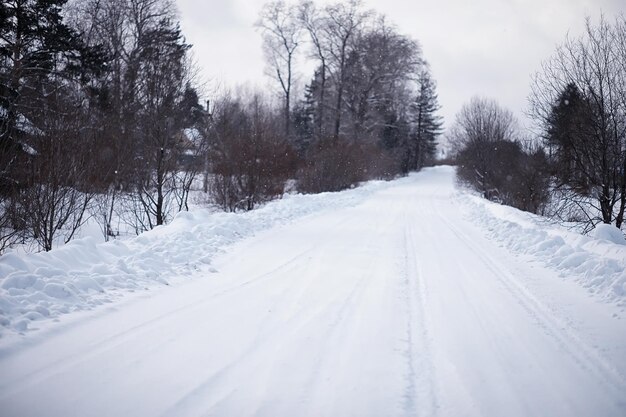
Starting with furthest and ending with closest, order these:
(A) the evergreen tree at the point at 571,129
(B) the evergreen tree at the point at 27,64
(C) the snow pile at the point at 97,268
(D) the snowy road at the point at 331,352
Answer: (A) the evergreen tree at the point at 571,129 → (B) the evergreen tree at the point at 27,64 → (C) the snow pile at the point at 97,268 → (D) the snowy road at the point at 331,352

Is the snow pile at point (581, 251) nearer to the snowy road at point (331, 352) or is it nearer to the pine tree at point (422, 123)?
the snowy road at point (331, 352)

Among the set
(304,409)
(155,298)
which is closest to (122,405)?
(304,409)

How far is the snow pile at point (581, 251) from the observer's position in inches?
229

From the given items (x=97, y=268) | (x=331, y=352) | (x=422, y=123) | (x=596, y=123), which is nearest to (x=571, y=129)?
(x=596, y=123)

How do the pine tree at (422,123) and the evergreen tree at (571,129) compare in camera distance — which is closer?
the evergreen tree at (571,129)

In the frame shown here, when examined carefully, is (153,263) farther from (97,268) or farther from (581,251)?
(581,251)

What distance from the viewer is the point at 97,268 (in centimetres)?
558

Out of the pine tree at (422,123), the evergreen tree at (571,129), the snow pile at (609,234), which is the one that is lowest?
the snow pile at (609,234)

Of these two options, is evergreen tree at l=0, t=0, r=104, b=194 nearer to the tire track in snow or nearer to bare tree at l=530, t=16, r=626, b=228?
the tire track in snow

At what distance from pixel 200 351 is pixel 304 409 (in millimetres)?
1344

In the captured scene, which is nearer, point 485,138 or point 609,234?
point 609,234

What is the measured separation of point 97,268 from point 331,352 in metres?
3.89

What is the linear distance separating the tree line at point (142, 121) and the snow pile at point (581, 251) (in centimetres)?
1044

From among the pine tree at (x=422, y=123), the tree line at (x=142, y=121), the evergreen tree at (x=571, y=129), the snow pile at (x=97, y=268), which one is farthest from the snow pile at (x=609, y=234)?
the pine tree at (x=422, y=123)
